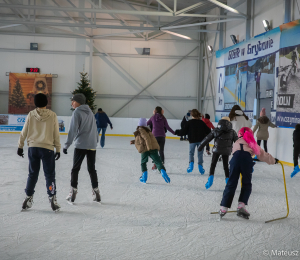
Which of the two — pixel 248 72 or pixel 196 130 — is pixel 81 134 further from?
pixel 248 72

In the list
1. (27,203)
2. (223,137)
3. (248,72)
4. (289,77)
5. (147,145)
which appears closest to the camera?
(27,203)

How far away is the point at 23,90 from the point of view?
61.9 ft

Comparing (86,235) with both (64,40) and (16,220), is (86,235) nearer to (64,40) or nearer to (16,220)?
(16,220)

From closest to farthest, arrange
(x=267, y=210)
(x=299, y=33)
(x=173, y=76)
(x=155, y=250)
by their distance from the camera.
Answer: (x=155, y=250), (x=267, y=210), (x=299, y=33), (x=173, y=76)

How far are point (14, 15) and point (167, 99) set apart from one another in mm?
9615

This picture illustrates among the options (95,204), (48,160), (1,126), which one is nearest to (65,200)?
(95,204)

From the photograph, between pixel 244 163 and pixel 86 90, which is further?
pixel 86 90

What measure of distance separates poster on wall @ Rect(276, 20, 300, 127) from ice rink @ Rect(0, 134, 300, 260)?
363 cm

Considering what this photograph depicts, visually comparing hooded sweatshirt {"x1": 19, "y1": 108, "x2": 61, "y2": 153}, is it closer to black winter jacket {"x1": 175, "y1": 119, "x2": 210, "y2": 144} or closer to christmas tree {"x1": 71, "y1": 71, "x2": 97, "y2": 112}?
black winter jacket {"x1": 175, "y1": 119, "x2": 210, "y2": 144}

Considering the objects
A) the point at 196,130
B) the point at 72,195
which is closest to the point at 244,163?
the point at 72,195

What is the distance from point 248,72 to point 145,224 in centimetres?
1036

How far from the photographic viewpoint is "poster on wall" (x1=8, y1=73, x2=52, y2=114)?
61.6 feet

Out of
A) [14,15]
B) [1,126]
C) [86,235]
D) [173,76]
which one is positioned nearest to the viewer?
[86,235]

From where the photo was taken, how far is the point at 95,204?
4355mm
